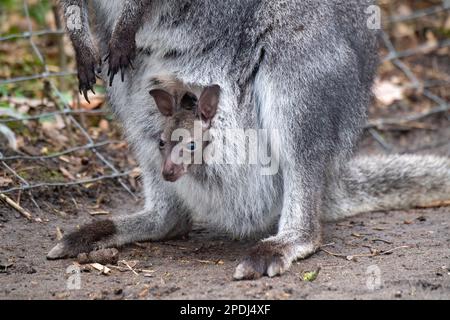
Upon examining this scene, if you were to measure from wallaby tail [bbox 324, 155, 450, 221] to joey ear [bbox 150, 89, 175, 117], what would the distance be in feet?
4.34

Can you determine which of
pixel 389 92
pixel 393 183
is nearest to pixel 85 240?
pixel 393 183

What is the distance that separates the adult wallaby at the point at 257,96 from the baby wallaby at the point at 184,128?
90mm

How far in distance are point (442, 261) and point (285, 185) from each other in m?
0.83

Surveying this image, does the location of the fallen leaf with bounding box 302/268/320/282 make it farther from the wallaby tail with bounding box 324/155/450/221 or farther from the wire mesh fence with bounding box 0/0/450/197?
the wire mesh fence with bounding box 0/0/450/197

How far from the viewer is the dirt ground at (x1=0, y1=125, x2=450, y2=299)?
11.1 ft

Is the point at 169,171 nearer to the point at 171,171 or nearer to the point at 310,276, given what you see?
the point at 171,171

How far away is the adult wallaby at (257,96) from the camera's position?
3949 mm

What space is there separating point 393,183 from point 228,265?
58.3 inches

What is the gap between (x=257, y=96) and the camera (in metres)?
4.02

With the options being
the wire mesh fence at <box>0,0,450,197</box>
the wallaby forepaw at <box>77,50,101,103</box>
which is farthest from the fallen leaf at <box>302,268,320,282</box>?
the wire mesh fence at <box>0,0,450,197</box>

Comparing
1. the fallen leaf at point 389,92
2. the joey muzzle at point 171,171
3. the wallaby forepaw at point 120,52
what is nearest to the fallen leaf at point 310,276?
the joey muzzle at point 171,171

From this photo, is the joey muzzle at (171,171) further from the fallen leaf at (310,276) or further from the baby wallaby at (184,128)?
the fallen leaf at (310,276)
